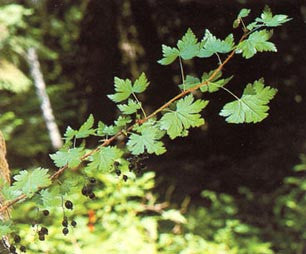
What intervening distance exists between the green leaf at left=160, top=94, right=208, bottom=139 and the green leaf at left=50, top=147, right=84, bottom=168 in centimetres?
21

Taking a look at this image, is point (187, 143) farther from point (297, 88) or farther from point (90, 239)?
point (90, 239)

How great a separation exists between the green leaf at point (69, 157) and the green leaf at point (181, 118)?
212 millimetres

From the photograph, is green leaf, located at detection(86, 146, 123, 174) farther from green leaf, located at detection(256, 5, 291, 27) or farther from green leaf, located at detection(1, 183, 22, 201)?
green leaf, located at detection(256, 5, 291, 27)

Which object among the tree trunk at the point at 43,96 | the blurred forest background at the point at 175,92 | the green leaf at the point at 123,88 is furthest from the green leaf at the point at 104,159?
the tree trunk at the point at 43,96

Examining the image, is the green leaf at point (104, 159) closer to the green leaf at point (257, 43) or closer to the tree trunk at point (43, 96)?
the green leaf at point (257, 43)

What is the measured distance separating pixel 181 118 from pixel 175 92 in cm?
444

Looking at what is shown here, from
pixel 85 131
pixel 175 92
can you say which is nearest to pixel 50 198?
pixel 85 131

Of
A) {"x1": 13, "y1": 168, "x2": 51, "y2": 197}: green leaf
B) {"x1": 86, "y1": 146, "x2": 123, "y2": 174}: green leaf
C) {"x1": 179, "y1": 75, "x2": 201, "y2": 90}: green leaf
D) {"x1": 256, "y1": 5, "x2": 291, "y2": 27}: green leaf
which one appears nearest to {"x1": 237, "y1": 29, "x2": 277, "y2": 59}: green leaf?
{"x1": 256, "y1": 5, "x2": 291, "y2": 27}: green leaf

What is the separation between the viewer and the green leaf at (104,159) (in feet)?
4.09

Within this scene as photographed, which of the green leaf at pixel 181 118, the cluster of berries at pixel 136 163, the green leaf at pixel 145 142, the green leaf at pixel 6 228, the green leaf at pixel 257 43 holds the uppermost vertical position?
the green leaf at pixel 257 43

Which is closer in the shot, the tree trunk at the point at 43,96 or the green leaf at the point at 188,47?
the green leaf at the point at 188,47

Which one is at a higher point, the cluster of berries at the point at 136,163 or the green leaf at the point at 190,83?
the green leaf at the point at 190,83

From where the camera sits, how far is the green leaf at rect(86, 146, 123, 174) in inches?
49.1

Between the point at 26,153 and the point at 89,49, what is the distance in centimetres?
136
